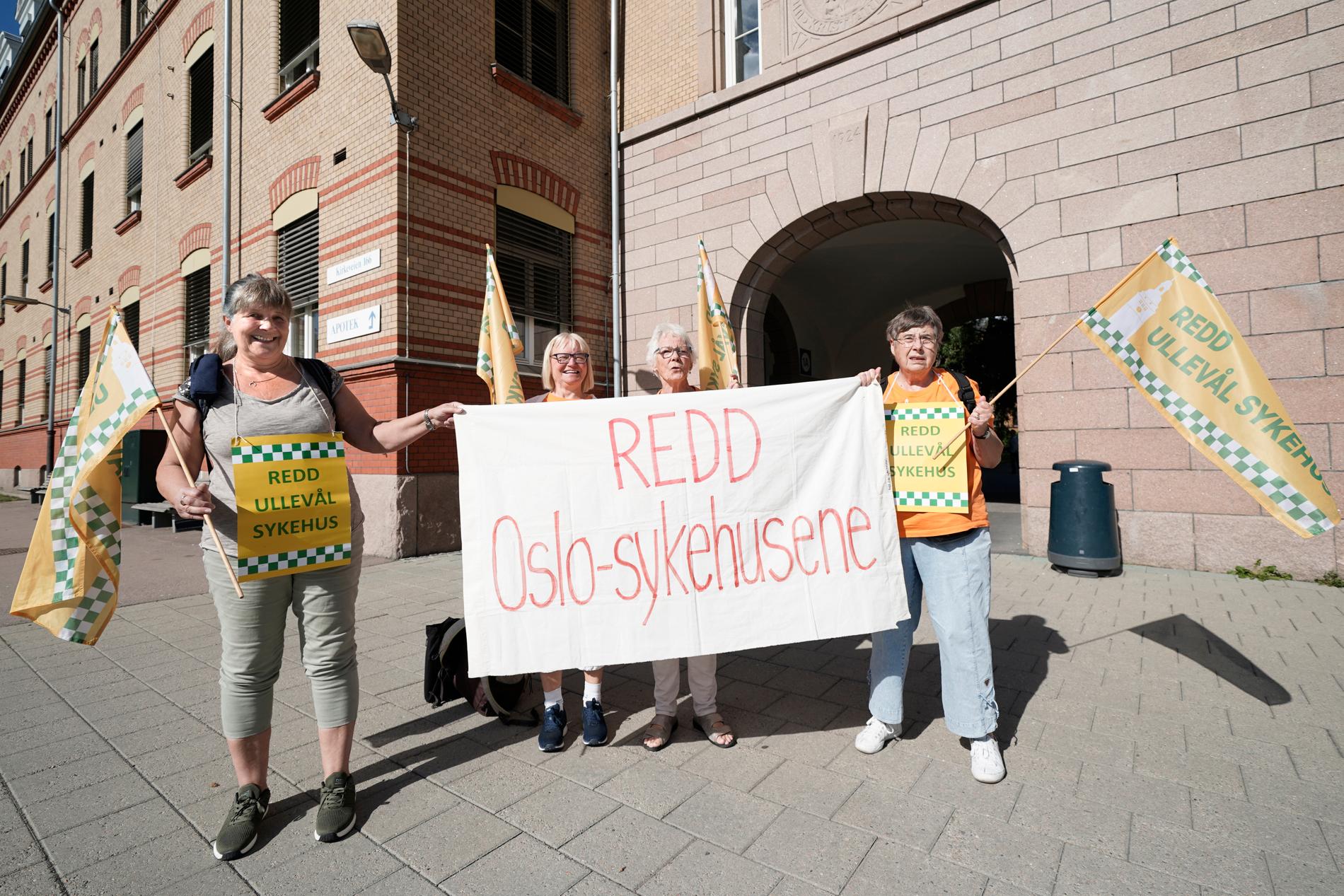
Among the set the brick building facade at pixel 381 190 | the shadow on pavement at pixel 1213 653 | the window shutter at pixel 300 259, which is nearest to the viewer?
the shadow on pavement at pixel 1213 653

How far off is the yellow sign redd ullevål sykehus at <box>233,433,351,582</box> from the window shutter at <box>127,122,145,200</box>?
51.7 feet

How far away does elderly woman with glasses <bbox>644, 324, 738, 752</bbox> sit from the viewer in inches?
115

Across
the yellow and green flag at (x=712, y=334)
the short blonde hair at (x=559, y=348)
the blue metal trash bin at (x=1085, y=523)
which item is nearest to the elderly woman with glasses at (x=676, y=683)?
the short blonde hair at (x=559, y=348)

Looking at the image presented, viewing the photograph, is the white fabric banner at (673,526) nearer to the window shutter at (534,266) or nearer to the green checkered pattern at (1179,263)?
the green checkered pattern at (1179,263)

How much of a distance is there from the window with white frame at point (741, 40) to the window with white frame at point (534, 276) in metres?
3.45

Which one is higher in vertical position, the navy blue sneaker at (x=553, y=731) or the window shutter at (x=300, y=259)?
the window shutter at (x=300, y=259)

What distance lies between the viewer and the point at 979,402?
2.71 m

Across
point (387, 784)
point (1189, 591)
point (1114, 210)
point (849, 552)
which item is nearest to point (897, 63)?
point (1114, 210)

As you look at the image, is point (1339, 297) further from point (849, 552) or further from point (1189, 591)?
point (849, 552)

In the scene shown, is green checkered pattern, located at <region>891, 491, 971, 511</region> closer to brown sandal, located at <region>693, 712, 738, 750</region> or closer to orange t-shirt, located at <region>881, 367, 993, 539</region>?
orange t-shirt, located at <region>881, 367, 993, 539</region>

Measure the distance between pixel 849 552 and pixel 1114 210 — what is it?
5757 millimetres

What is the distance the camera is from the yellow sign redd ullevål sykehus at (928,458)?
8.88ft

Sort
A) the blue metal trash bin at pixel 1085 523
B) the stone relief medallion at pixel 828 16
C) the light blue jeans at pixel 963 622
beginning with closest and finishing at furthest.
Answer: the light blue jeans at pixel 963 622 < the blue metal trash bin at pixel 1085 523 < the stone relief medallion at pixel 828 16

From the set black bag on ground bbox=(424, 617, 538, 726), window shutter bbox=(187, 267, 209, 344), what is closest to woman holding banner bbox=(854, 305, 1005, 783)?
black bag on ground bbox=(424, 617, 538, 726)
